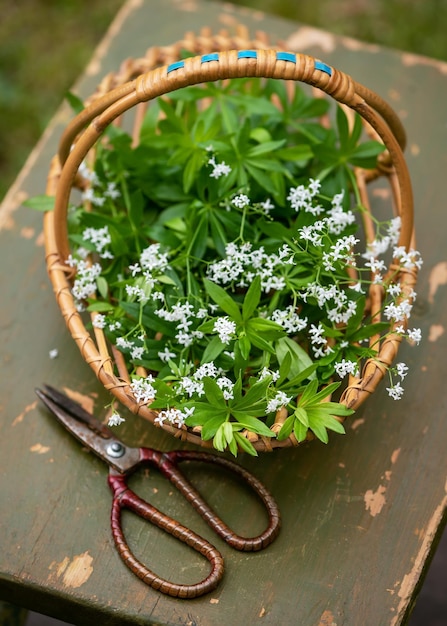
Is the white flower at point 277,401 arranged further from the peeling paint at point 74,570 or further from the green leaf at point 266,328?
the peeling paint at point 74,570

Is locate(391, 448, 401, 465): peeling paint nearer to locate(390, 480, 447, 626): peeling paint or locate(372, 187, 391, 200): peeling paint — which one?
locate(390, 480, 447, 626): peeling paint

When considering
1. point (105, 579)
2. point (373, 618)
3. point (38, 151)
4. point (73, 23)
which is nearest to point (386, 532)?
point (373, 618)

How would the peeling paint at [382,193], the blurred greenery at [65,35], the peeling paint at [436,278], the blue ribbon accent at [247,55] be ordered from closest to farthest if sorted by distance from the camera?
the blue ribbon accent at [247,55] < the peeling paint at [436,278] < the peeling paint at [382,193] < the blurred greenery at [65,35]

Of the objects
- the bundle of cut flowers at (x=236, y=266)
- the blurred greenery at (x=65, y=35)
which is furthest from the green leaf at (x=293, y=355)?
the blurred greenery at (x=65, y=35)

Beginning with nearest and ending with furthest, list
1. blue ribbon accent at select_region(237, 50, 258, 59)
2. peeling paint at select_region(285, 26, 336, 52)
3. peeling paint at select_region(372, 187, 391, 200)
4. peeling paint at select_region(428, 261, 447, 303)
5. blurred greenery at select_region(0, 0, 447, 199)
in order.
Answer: blue ribbon accent at select_region(237, 50, 258, 59), peeling paint at select_region(428, 261, 447, 303), peeling paint at select_region(372, 187, 391, 200), peeling paint at select_region(285, 26, 336, 52), blurred greenery at select_region(0, 0, 447, 199)

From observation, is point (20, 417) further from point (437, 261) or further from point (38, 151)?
point (437, 261)

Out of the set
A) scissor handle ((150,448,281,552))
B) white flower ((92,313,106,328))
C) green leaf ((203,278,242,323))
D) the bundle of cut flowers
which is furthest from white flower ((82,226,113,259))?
scissor handle ((150,448,281,552))

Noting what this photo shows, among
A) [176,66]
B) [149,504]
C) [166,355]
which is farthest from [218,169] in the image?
[149,504]
